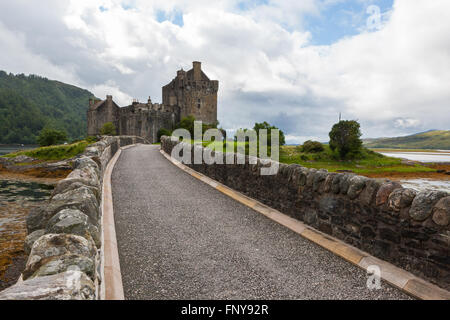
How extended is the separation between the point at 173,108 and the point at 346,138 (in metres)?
43.0

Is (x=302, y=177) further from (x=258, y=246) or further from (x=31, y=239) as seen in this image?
(x=31, y=239)

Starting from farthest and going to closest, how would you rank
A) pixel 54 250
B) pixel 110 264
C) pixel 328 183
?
pixel 328 183 < pixel 110 264 < pixel 54 250

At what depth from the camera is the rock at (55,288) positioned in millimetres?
2166

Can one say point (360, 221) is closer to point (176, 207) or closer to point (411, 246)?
point (411, 246)

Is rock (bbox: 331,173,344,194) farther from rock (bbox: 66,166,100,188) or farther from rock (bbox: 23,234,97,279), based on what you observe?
rock (bbox: 66,166,100,188)

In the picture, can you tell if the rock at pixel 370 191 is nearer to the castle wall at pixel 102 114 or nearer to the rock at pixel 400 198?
the rock at pixel 400 198

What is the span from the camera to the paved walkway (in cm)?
397

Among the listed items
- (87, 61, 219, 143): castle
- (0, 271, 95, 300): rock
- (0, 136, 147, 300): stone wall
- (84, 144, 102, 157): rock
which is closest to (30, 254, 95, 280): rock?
(0, 136, 147, 300): stone wall

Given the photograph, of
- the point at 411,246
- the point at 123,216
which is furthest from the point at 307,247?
the point at 123,216

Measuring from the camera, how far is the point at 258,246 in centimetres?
552

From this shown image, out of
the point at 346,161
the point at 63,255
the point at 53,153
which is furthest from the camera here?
the point at 346,161

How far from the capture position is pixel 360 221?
5020mm

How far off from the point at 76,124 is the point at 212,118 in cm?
10967

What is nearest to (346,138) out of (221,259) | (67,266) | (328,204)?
(328,204)
